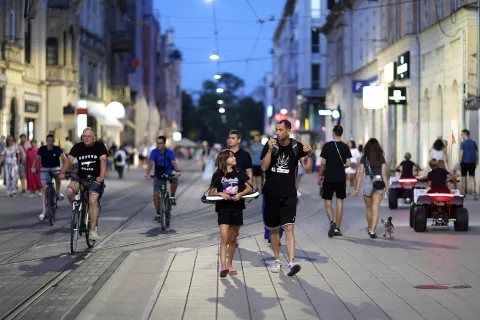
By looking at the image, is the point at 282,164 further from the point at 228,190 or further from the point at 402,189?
the point at 402,189

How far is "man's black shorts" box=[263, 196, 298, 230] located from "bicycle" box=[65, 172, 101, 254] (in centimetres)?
325

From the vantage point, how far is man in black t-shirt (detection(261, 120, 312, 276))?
11.9 meters

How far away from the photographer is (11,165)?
29.0 meters

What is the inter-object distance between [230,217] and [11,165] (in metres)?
18.3

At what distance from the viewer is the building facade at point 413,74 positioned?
3192cm

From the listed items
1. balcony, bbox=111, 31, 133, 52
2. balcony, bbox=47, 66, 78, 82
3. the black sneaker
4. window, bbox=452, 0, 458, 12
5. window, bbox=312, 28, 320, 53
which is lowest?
the black sneaker

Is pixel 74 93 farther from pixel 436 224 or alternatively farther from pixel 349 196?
pixel 436 224

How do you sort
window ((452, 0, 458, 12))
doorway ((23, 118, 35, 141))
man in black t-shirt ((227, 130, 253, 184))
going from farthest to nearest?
1. doorway ((23, 118, 35, 141))
2. window ((452, 0, 458, 12))
3. man in black t-shirt ((227, 130, 253, 184))

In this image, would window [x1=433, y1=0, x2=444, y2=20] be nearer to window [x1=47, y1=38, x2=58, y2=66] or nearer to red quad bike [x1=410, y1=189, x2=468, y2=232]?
red quad bike [x1=410, y1=189, x2=468, y2=232]

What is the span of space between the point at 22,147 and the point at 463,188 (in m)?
12.3

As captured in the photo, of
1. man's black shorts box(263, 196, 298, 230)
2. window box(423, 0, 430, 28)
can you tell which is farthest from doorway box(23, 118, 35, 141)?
man's black shorts box(263, 196, 298, 230)

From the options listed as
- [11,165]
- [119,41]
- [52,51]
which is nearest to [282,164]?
[11,165]

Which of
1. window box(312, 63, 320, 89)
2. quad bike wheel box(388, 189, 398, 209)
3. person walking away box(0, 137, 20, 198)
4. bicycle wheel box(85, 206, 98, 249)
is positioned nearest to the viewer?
bicycle wheel box(85, 206, 98, 249)

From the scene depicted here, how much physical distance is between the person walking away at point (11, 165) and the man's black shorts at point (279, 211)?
17.9 m
